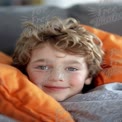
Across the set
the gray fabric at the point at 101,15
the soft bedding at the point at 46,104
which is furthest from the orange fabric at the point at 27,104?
the gray fabric at the point at 101,15

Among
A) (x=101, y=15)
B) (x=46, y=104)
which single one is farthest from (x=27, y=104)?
(x=101, y=15)

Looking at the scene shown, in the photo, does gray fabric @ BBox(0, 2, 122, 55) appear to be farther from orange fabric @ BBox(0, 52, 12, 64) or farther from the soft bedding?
the soft bedding

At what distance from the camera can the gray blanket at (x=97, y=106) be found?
100 cm

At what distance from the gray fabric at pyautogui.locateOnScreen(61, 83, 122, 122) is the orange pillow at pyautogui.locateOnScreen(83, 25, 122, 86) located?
0.12 m

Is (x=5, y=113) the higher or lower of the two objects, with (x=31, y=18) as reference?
lower

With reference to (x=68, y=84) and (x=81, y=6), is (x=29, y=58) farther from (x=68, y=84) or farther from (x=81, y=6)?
(x=81, y=6)

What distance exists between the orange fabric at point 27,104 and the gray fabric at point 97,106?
0.05 m

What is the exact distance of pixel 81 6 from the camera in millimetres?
1550

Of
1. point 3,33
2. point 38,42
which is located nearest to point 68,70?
point 38,42

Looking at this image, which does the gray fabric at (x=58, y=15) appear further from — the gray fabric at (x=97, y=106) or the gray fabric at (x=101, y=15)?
the gray fabric at (x=97, y=106)

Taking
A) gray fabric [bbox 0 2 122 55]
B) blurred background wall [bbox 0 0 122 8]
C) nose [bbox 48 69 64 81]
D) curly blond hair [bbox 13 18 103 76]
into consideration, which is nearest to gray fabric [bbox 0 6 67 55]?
gray fabric [bbox 0 2 122 55]

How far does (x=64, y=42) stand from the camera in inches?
45.6

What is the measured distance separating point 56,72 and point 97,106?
0.63 feet

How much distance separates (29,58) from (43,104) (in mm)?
266
